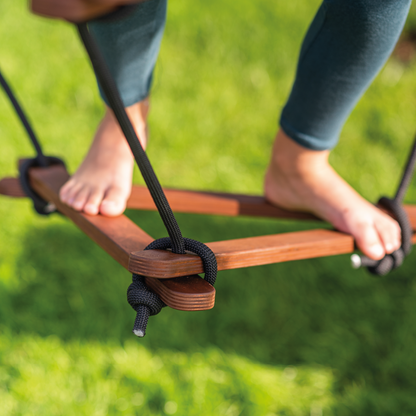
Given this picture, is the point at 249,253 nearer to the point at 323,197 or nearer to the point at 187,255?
the point at 187,255

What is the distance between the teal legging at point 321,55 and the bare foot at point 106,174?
0.22ft

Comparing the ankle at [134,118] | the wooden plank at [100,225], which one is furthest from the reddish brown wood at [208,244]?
the ankle at [134,118]

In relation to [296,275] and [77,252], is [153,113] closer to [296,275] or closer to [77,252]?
[77,252]

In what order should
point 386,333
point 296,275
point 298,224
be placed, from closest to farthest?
point 386,333 → point 296,275 → point 298,224

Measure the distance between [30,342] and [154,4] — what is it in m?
0.78

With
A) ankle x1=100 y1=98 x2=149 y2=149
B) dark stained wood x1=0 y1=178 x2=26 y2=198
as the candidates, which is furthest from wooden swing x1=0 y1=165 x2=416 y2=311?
ankle x1=100 y1=98 x2=149 y2=149

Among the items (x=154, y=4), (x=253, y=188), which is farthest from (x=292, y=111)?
(x=253, y=188)

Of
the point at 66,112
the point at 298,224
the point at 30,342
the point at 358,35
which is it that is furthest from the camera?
the point at 66,112

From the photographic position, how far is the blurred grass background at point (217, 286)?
993mm

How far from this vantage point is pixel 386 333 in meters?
1.16

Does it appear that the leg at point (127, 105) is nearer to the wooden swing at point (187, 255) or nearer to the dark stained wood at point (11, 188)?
the wooden swing at point (187, 255)

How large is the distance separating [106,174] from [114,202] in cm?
10

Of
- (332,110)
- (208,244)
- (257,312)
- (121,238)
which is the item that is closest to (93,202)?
(121,238)

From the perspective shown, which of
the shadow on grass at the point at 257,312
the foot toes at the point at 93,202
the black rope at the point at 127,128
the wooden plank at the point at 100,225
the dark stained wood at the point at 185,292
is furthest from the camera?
the shadow on grass at the point at 257,312
